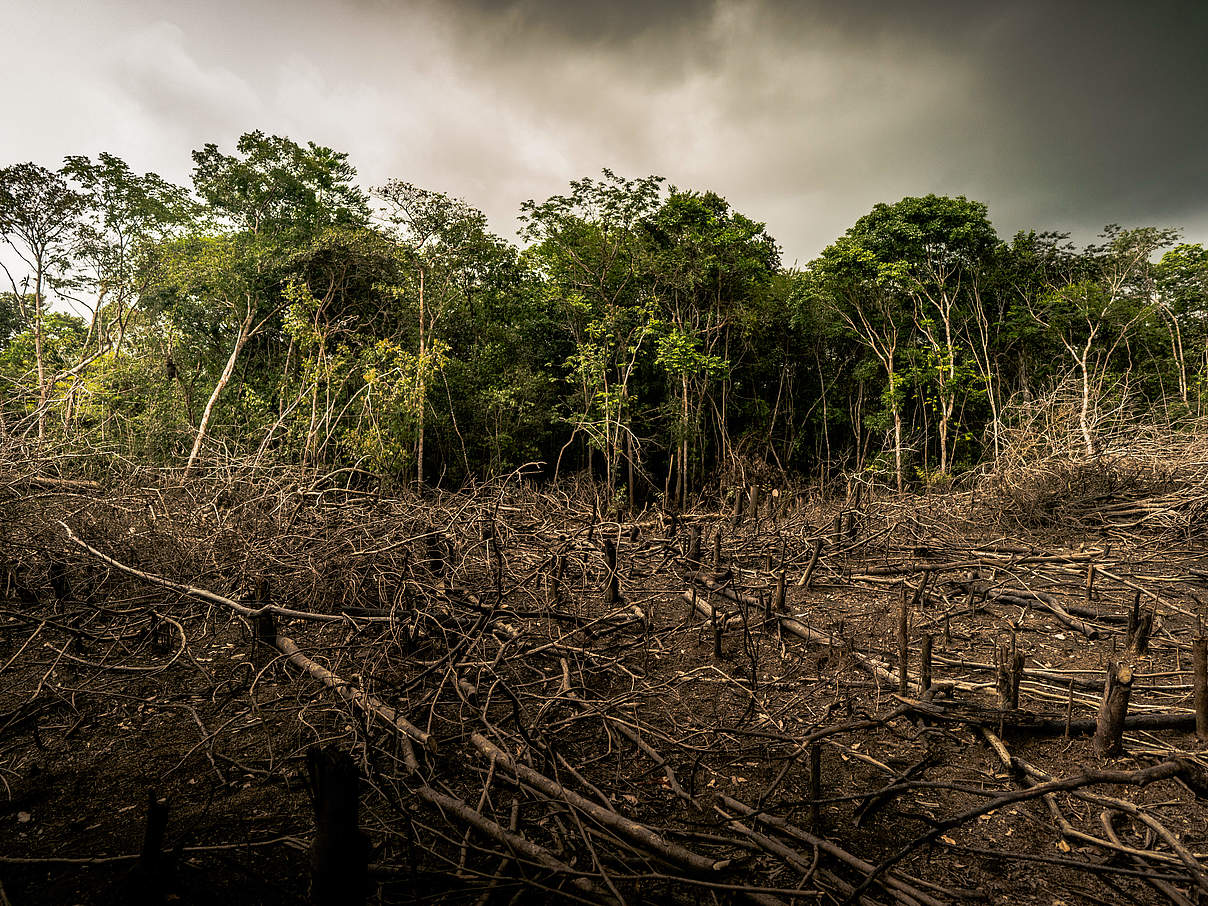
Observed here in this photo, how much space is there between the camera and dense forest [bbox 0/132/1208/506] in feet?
45.4

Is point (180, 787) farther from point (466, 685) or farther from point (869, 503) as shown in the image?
point (869, 503)

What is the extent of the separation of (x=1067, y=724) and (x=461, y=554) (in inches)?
149

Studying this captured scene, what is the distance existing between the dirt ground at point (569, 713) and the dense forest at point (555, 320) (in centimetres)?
687

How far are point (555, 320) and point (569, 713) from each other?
49.1 feet

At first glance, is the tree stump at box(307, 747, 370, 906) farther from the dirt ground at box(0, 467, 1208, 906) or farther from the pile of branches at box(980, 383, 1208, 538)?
the pile of branches at box(980, 383, 1208, 538)

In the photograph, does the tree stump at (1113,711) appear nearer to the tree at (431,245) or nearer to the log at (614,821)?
the log at (614,821)

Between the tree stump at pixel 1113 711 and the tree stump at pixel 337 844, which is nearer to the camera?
the tree stump at pixel 337 844

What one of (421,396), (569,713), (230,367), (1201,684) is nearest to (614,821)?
(569,713)

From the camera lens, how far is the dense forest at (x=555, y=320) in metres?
13.8

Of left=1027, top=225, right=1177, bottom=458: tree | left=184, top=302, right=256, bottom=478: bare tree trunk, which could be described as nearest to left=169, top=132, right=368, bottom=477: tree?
left=184, top=302, right=256, bottom=478: bare tree trunk

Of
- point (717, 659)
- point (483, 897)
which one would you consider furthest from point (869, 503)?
point (483, 897)

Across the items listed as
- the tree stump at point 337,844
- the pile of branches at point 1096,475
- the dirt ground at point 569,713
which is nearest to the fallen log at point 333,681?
the dirt ground at point 569,713

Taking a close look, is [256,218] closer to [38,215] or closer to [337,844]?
[38,215]

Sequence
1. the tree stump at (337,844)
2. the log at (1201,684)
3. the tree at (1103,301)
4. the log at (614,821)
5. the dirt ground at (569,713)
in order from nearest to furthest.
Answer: the tree stump at (337,844), the log at (614,821), the dirt ground at (569,713), the log at (1201,684), the tree at (1103,301)
